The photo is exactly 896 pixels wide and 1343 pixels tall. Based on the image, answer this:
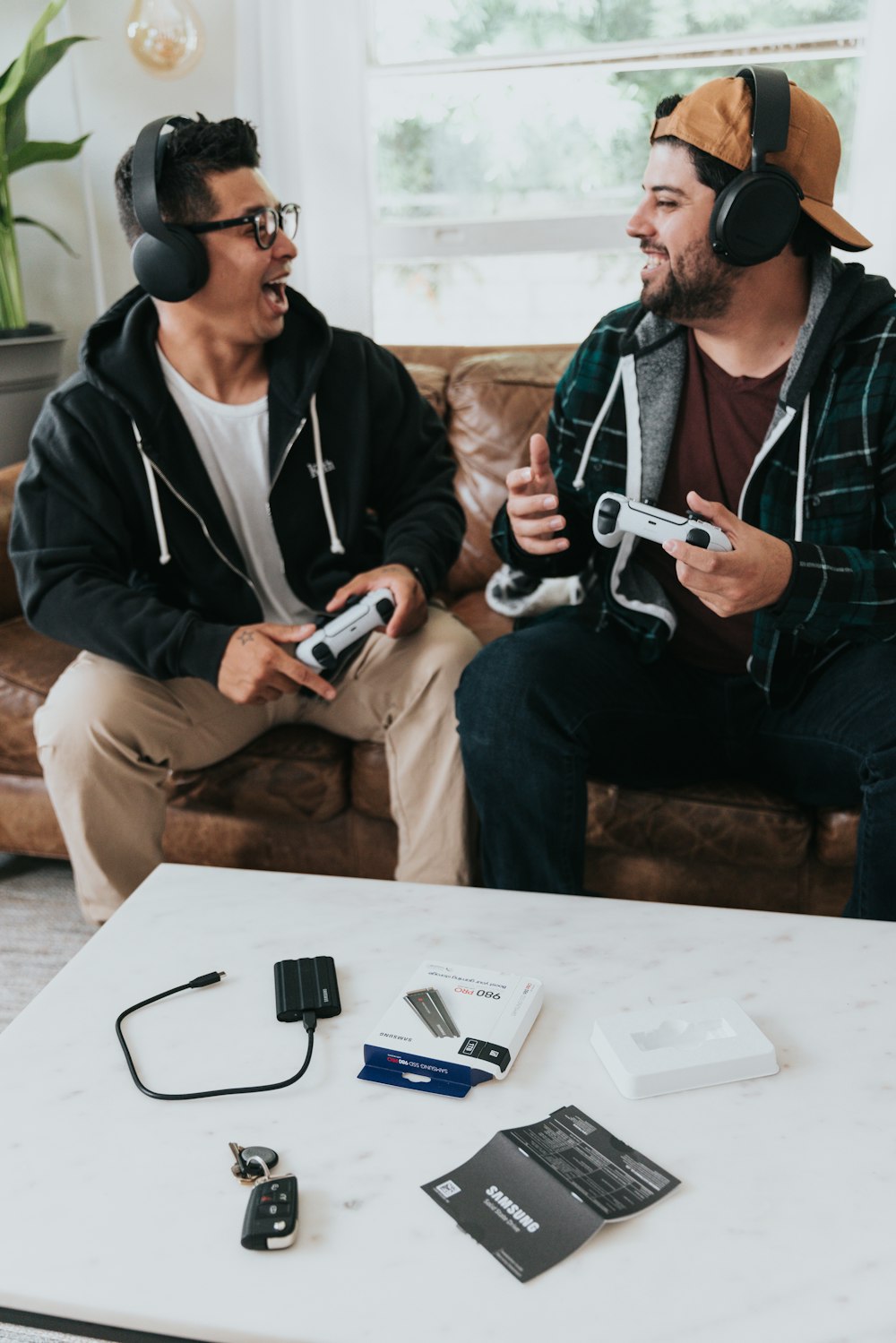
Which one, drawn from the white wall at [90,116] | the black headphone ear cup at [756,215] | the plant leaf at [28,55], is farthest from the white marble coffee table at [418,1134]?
the white wall at [90,116]

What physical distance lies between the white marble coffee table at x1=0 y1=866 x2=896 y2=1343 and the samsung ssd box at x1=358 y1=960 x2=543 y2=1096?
0.02 metres

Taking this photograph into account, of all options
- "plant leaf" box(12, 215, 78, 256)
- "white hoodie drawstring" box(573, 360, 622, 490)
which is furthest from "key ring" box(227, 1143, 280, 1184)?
"plant leaf" box(12, 215, 78, 256)

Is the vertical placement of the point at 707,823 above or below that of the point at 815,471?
below

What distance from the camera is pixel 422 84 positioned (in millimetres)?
2736

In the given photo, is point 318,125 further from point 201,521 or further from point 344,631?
point 344,631

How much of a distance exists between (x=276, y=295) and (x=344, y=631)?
566 millimetres

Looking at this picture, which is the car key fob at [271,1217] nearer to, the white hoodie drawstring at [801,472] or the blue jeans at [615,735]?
the blue jeans at [615,735]

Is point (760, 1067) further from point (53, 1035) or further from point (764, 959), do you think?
point (53, 1035)

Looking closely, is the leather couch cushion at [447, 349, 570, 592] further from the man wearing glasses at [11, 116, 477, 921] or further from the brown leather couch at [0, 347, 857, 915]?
the man wearing glasses at [11, 116, 477, 921]

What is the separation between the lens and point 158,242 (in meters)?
1.61

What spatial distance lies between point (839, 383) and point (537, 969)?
917 millimetres

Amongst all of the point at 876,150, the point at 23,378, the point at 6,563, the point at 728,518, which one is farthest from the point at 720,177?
the point at 23,378

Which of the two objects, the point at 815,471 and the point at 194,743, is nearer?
the point at 815,471

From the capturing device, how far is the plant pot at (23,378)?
2568mm
